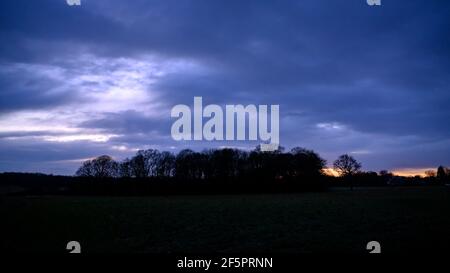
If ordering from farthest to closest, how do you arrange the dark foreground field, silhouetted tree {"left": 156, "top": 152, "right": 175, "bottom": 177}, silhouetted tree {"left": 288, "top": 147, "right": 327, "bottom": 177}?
silhouetted tree {"left": 156, "top": 152, "right": 175, "bottom": 177} < silhouetted tree {"left": 288, "top": 147, "right": 327, "bottom": 177} < the dark foreground field

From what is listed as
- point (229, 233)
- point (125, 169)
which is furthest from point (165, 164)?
point (229, 233)

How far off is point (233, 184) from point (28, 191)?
156 feet

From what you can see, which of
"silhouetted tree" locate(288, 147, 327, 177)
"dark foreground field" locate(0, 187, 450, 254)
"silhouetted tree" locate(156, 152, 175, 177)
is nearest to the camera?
"dark foreground field" locate(0, 187, 450, 254)

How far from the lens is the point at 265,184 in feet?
288

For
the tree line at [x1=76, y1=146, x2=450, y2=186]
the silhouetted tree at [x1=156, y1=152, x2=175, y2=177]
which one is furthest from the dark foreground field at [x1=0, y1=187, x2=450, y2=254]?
the silhouetted tree at [x1=156, y1=152, x2=175, y2=177]

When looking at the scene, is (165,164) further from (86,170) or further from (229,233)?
(229,233)

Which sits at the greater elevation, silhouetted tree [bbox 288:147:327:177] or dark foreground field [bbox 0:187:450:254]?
silhouetted tree [bbox 288:147:327:177]

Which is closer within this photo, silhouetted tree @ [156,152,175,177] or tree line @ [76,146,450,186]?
tree line @ [76,146,450,186]

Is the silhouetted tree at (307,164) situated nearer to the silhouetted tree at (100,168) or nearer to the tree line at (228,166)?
the tree line at (228,166)

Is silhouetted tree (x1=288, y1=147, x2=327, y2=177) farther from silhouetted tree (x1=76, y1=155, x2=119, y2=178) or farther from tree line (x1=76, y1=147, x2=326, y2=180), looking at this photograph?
silhouetted tree (x1=76, y1=155, x2=119, y2=178)

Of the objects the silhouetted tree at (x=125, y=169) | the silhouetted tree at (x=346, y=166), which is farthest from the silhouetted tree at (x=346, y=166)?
the silhouetted tree at (x=125, y=169)

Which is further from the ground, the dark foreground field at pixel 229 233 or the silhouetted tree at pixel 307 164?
the silhouetted tree at pixel 307 164

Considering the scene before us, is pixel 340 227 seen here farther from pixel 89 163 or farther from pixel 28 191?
pixel 89 163
